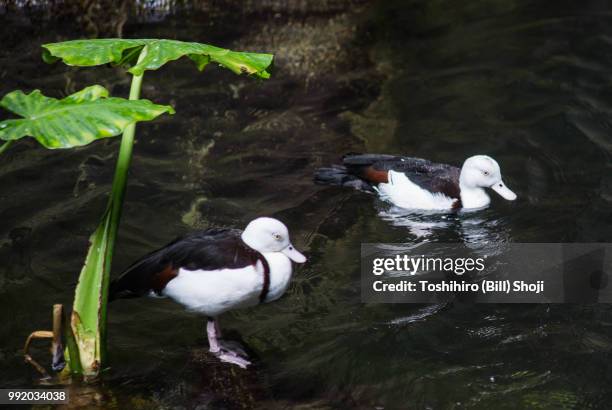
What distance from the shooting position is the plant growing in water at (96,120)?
Result: 153 inches

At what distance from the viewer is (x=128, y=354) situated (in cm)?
489

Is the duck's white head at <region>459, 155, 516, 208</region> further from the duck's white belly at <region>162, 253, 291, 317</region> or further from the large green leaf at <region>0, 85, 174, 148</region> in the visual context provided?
the large green leaf at <region>0, 85, 174, 148</region>

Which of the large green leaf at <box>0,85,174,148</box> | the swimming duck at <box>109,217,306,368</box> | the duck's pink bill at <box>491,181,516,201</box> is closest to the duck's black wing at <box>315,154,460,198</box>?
the duck's pink bill at <box>491,181,516,201</box>

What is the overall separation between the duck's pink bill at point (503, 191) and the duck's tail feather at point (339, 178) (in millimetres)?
991

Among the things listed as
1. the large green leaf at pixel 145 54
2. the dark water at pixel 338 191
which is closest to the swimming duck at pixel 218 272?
the dark water at pixel 338 191

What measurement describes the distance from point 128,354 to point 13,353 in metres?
0.67

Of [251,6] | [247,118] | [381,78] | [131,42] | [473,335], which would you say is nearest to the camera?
[131,42]

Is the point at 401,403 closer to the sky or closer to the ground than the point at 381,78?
closer to the ground

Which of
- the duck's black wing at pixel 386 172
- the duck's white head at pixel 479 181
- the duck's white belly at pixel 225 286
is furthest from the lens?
the duck's black wing at pixel 386 172

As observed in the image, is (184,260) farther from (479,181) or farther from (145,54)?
(479,181)

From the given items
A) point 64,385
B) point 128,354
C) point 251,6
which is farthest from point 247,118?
point 64,385

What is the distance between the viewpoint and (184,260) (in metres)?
4.62

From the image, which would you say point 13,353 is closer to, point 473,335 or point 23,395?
point 23,395

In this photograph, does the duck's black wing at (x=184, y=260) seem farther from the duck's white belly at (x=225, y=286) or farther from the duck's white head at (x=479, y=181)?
the duck's white head at (x=479, y=181)
